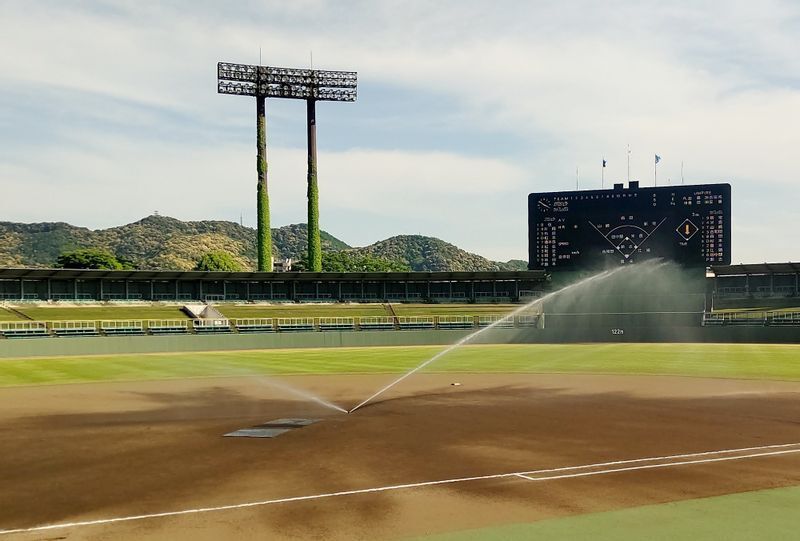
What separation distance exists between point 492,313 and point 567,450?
230 ft

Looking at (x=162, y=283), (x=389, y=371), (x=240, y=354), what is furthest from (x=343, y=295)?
(x=389, y=371)

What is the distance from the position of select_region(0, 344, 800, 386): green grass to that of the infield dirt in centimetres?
853

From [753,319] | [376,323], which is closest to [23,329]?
[376,323]

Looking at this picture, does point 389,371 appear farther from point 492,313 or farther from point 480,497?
point 492,313

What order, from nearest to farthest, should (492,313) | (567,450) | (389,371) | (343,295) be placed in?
(567,450), (389,371), (492,313), (343,295)

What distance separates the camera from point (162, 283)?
3541 inches

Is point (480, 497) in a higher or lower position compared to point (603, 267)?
lower

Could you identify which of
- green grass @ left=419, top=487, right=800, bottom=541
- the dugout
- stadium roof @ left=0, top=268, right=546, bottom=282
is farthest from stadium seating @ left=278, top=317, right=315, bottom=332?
green grass @ left=419, top=487, right=800, bottom=541

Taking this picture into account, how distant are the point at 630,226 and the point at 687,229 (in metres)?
5.45

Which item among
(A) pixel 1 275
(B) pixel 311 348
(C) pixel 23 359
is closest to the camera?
(C) pixel 23 359

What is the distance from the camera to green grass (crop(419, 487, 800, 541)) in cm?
1073

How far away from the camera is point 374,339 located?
7150 cm

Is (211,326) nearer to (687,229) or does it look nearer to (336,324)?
(336,324)

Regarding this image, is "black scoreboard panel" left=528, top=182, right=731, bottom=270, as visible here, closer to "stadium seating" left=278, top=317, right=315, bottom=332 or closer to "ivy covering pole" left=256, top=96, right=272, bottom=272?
"stadium seating" left=278, top=317, right=315, bottom=332
